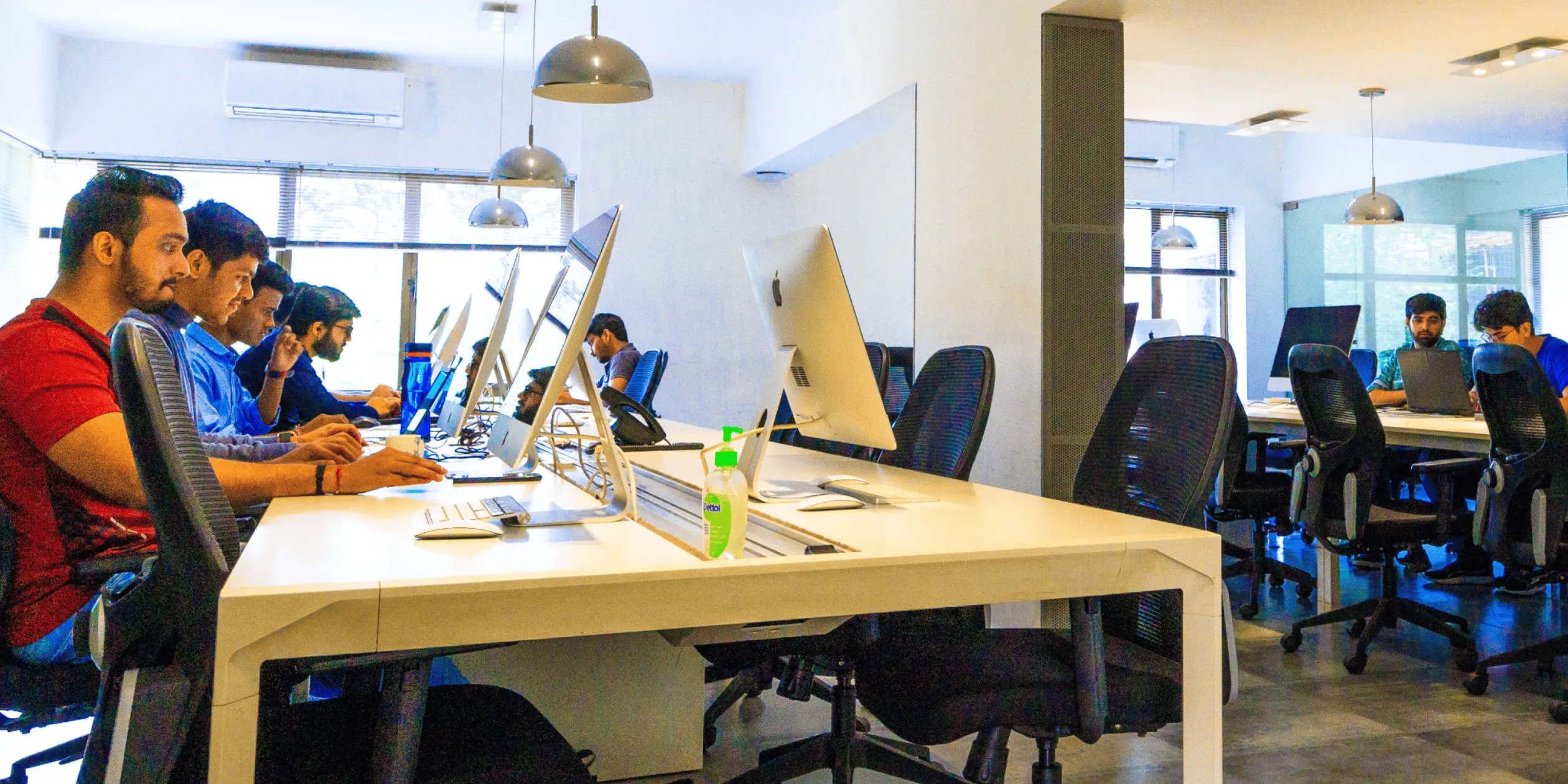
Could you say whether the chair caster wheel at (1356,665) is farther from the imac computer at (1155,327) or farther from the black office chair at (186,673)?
the black office chair at (186,673)

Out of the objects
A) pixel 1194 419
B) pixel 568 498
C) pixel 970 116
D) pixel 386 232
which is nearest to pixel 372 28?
pixel 386 232

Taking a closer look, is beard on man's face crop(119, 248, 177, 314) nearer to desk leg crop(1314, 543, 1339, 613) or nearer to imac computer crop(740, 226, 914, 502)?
imac computer crop(740, 226, 914, 502)

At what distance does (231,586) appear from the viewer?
3.57 ft

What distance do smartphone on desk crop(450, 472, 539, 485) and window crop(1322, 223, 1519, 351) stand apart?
7938 mm

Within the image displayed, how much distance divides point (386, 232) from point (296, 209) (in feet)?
1.97

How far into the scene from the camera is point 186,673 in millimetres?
1162

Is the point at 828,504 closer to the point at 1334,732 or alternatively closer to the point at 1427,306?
the point at 1334,732

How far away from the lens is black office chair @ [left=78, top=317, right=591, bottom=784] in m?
1.12

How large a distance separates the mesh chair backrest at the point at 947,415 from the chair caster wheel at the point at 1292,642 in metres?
1.76

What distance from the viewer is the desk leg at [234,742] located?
105 cm

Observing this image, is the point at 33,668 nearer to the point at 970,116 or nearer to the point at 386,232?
the point at 970,116

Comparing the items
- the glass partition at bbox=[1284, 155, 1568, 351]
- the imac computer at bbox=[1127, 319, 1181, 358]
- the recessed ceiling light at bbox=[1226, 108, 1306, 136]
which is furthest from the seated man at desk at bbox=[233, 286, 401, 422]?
the glass partition at bbox=[1284, 155, 1568, 351]

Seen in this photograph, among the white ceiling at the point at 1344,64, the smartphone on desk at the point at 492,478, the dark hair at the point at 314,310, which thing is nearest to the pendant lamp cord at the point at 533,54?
the dark hair at the point at 314,310

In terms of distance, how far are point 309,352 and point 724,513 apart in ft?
10.3
